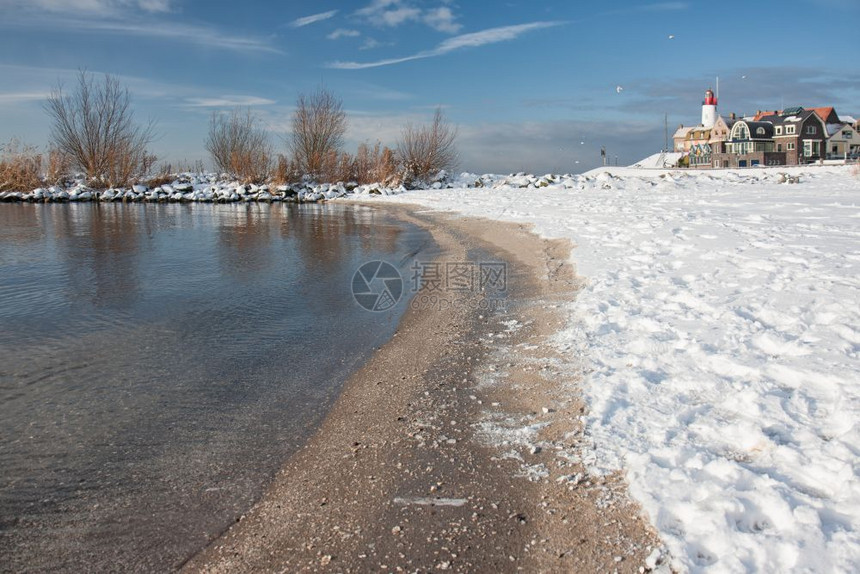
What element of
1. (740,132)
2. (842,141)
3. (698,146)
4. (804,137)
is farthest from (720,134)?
(842,141)

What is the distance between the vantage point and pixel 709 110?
69625mm

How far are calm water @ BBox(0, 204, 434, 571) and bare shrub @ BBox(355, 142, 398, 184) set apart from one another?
3042cm

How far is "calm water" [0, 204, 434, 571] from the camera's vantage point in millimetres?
2799

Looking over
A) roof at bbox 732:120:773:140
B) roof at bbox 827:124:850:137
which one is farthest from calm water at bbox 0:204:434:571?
roof at bbox 827:124:850:137

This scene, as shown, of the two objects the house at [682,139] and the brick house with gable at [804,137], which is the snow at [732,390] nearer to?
the brick house with gable at [804,137]

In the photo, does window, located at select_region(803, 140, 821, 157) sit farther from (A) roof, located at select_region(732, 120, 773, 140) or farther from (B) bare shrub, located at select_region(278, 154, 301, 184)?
(B) bare shrub, located at select_region(278, 154, 301, 184)

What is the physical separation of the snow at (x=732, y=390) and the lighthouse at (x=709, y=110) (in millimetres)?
69489

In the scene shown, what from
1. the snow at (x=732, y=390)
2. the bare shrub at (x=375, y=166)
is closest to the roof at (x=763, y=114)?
the bare shrub at (x=375, y=166)

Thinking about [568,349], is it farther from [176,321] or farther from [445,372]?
[176,321]

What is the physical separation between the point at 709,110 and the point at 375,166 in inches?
1898

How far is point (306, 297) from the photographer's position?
313 inches

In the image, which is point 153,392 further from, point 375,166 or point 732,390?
point 375,166

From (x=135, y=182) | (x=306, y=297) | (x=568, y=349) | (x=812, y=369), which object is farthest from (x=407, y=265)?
(x=135, y=182)

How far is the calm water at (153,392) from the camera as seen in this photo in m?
2.80
